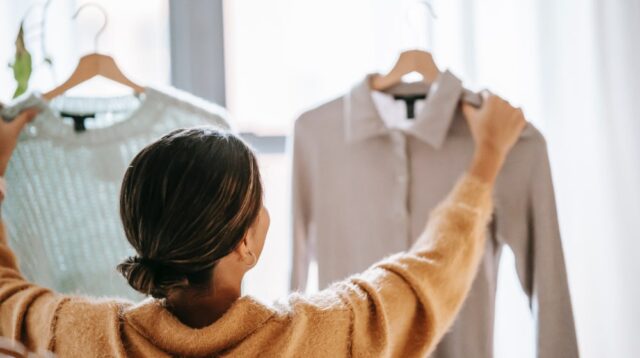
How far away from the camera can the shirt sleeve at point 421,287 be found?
0.85 metres

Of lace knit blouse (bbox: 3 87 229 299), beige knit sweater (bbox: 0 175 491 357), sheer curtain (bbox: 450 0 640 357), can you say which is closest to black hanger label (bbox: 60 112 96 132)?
lace knit blouse (bbox: 3 87 229 299)

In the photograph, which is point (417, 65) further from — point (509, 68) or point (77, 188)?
point (77, 188)

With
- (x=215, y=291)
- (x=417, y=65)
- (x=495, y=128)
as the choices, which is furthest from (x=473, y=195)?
(x=215, y=291)

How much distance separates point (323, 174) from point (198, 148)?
51 centimetres

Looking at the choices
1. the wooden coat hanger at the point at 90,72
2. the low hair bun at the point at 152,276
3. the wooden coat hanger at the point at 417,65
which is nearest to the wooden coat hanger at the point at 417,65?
the wooden coat hanger at the point at 417,65

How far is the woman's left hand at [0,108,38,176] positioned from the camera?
1.15 metres

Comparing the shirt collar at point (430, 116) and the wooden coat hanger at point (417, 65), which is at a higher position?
the wooden coat hanger at point (417, 65)

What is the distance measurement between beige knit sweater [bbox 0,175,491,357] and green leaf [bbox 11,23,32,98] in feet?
1.37

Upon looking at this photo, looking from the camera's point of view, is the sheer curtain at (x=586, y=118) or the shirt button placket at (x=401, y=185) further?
the sheer curtain at (x=586, y=118)

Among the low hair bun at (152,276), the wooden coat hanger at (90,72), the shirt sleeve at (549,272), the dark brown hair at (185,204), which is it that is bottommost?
the shirt sleeve at (549,272)

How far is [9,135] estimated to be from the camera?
1156 mm

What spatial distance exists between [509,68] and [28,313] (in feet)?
3.41

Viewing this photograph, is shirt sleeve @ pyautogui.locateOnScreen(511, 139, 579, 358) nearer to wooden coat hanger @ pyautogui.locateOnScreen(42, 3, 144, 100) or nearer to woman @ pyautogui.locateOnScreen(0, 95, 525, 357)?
woman @ pyautogui.locateOnScreen(0, 95, 525, 357)

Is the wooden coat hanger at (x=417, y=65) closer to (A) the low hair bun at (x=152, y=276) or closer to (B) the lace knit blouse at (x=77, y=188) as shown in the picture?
(B) the lace knit blouse at (x=77, y=188)
